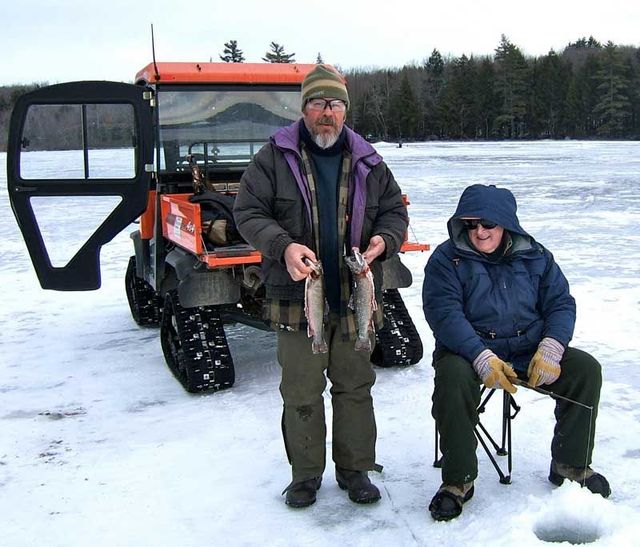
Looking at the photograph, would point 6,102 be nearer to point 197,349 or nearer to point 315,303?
point 197,349

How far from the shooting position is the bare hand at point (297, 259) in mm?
2709

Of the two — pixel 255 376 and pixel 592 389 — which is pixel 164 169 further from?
pixel 592 389

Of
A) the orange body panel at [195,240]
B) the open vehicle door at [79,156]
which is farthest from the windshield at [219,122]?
the orange body panel at [195,240]

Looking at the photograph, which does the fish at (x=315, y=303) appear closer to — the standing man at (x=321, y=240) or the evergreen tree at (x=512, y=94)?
the standing man at (x=321, y=240)

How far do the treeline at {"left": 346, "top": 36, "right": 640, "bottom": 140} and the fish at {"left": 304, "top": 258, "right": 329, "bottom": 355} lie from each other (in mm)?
68735

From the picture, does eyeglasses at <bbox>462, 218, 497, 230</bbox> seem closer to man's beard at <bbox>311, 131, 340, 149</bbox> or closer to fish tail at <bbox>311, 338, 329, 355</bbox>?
man's beard at <bbox>311, 131, 340, 149</bbox>

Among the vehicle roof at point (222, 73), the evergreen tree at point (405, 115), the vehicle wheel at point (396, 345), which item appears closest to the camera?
the vehicle wheel at point (396, 345)

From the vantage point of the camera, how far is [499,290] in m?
3.08

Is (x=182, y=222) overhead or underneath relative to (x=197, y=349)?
overhead

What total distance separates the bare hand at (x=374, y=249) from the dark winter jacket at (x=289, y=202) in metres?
0.04

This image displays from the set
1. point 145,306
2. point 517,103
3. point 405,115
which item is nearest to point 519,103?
point 517,103

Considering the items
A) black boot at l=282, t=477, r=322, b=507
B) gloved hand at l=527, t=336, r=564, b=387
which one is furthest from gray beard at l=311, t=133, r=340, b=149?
black boot at l=282, t=477, r=322, b=507

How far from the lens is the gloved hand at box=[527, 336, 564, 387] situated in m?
2.92

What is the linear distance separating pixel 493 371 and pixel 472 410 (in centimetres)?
18
